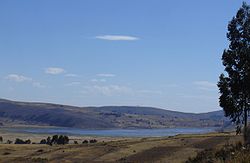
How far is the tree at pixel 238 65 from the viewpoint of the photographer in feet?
146

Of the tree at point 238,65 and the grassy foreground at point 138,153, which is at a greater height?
the tree at point 238,65

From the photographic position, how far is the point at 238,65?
45.3 metres

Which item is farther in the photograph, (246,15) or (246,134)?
(246,15)

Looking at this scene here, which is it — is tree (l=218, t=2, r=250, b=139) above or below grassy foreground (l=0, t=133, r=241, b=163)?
above

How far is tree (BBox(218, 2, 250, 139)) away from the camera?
4459cm

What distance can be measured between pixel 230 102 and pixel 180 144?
85.1 ft

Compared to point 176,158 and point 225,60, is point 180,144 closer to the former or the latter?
point 176,158

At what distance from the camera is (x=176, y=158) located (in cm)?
5541

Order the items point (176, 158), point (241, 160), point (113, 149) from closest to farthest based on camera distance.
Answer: point (241, 160) < point (176, 158) < point (113, 149)

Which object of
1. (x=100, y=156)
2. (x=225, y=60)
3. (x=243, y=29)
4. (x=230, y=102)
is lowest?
(x=100, y=156)

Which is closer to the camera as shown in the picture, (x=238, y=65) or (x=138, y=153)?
(x=238, y=65)

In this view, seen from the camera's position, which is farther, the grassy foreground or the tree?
the grassy foreground

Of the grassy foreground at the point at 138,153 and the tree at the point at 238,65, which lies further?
the grassy foreground at the point at 138,153

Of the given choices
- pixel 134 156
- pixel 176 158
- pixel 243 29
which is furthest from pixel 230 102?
pixel 134 156
